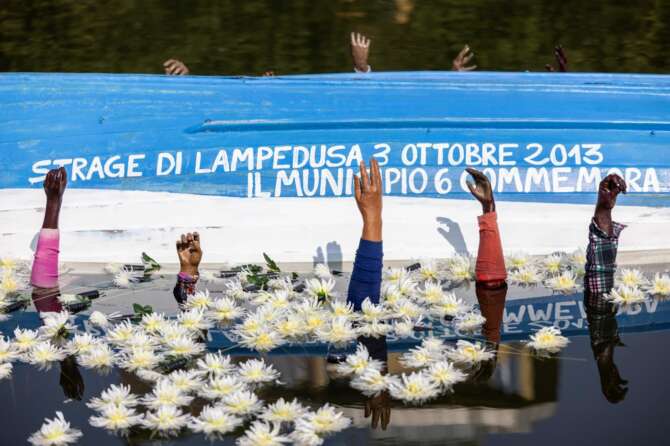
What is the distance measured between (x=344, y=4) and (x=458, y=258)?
9.20 metres

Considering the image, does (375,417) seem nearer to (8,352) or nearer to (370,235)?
(370,235)

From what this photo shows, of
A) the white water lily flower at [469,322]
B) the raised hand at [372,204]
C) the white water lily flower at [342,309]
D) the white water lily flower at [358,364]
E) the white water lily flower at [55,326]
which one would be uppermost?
the raised hand at [372,204]

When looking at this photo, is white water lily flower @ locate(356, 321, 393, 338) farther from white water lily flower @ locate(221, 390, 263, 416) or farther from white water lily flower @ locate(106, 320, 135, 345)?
white water lily flower @ locate(106, 320, 135, 345)

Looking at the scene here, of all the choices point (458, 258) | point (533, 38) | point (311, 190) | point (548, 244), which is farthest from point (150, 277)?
point (533, 38)

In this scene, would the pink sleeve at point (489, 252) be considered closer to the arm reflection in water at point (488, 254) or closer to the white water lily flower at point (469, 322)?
the arm reflection in water at point (488, 254)

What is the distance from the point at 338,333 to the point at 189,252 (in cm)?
129

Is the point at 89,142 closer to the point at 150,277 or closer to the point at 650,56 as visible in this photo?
the point at 150,277

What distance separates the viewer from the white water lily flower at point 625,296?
24.0 feet

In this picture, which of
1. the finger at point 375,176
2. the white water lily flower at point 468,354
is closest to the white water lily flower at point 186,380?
the white water lily flower at point 468,354

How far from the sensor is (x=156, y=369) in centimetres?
647

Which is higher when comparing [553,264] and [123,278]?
[553,264]

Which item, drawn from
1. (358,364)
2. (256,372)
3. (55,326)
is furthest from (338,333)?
(55,326)

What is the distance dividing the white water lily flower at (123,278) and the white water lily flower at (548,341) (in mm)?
2862

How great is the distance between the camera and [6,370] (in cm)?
643
